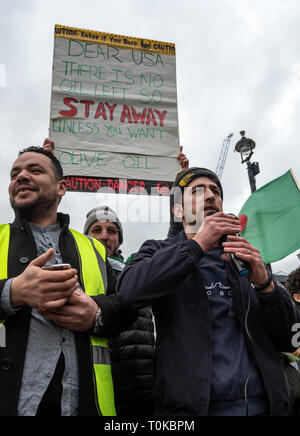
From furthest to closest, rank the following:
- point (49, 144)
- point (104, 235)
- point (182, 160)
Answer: point (182, 160) → point (104, 235) → point (49, 144)

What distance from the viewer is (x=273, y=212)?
342 cm

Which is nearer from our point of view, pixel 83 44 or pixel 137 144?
pixel 137 144

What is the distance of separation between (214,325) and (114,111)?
224cm

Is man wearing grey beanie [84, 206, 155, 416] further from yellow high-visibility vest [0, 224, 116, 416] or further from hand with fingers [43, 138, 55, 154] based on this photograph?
hand with fingers [43, 138, 55, 154]

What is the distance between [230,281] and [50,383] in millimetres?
935

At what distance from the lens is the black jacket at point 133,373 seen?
1815 mm

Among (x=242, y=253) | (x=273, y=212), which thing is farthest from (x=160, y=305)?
(x=273, y=212)

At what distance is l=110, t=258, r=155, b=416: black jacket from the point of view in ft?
5.96

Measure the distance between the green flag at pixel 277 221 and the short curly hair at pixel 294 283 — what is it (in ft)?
0.76

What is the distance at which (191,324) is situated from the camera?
141 cm

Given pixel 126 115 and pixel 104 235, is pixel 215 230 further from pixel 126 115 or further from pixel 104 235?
pixel 126 115

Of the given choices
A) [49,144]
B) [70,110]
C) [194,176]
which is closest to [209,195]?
[194,176]

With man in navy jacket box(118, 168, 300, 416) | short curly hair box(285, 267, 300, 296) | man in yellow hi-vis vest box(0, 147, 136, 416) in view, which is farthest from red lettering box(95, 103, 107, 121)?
short curly hair box(285, 267, 300, 296)

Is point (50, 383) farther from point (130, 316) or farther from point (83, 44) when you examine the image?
point (83, 44)
